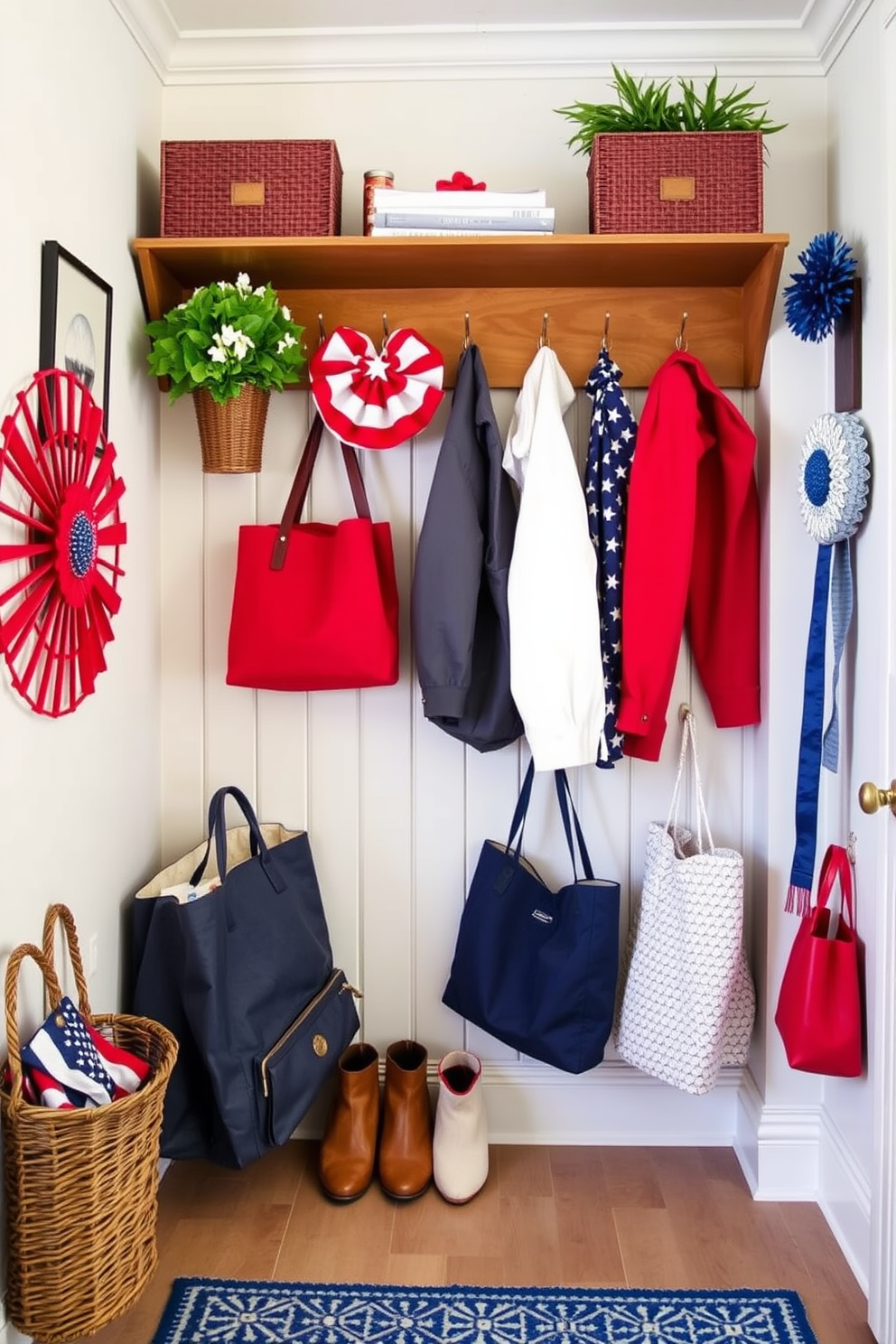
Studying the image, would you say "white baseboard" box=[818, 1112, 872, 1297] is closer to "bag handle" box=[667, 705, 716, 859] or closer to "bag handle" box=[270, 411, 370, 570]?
"bag handle" box=[667, 705, 716, 859]

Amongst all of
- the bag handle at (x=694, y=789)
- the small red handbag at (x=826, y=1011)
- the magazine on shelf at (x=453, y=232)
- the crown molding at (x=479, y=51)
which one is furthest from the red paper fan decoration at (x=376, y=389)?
the small red handbag at (x=826, y=1011)

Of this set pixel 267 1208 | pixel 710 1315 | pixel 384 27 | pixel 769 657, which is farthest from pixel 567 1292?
pixel 384 27

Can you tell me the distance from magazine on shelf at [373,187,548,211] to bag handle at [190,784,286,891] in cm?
115

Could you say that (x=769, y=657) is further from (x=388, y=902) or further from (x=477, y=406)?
(x=388, y=902)

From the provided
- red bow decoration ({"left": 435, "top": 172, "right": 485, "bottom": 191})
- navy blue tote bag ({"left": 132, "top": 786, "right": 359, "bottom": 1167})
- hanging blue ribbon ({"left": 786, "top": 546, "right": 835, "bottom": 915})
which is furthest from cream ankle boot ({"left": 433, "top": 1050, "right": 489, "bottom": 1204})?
red bow decoration ({"left": 435, "top": 172, "right": 485, "bottom": 191})

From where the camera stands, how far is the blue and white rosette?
183cm

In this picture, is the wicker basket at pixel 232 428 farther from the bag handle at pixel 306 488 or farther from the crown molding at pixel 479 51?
the crown molding at pixel 479 51

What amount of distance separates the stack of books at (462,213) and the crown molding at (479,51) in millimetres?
396

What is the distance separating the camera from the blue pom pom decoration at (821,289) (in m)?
1.83

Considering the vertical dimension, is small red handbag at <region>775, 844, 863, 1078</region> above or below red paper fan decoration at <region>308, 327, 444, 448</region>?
below

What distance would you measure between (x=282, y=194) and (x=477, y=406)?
A: 0.55 meters

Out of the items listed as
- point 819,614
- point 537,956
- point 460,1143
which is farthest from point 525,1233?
point 819,614

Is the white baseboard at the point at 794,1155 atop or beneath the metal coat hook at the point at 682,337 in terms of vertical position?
beneath

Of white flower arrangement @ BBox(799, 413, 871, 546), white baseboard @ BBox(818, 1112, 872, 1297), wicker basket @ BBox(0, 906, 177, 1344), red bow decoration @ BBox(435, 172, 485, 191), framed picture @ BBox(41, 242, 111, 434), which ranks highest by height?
red bow decoration @ BBox(435, 172, 485, 191)
